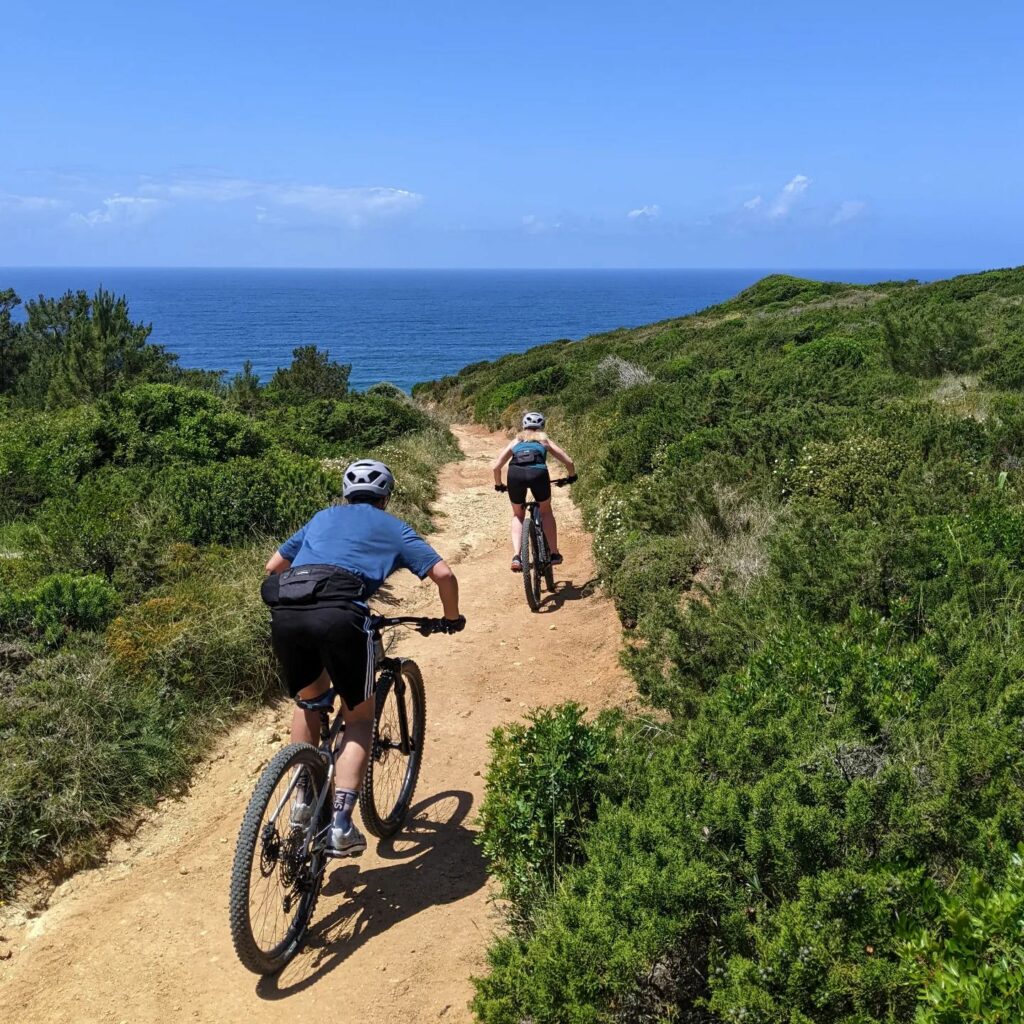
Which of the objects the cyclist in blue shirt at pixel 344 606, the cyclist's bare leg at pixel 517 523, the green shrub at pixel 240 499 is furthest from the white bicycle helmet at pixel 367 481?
the green shrub at pixel 240 499

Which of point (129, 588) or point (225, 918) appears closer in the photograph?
point (225, 918)

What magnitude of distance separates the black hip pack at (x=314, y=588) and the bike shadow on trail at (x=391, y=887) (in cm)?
172

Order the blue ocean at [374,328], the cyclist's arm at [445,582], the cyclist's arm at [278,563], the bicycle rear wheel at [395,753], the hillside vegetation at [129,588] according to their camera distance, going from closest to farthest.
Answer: the cyclist's arm at [445,582], the cyclist's arm at [278,563], the bicycle rear wheel at [395,753], the hillside vegetation at [129,588], the blue ocean at [374,328]

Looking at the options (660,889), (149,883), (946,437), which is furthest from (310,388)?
(660,889)

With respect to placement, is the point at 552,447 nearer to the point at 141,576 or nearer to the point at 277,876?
the point at 141,576

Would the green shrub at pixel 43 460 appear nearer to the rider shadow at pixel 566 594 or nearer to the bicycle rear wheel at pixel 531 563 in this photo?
the bicycle rear wheel at pixel 531 563

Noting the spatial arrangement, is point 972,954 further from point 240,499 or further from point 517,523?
point 240,499

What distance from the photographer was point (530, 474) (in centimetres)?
863

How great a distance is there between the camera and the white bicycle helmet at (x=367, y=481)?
4.18 metres

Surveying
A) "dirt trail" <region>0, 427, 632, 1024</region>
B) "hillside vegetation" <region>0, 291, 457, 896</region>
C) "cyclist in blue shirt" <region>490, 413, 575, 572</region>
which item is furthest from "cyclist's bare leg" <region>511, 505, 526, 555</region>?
"hillside vegetation" <region>0, 291, 457, 896</region>

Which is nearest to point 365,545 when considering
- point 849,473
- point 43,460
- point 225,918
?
point 225,918

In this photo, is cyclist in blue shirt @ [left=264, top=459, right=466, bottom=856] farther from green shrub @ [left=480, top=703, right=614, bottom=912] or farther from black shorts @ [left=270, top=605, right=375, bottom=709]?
green shrub @ [left=480, top=703, right=614, bottom=912]

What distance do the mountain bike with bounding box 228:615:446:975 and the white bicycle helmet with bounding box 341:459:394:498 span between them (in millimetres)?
677

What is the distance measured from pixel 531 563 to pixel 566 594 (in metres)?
0.91
